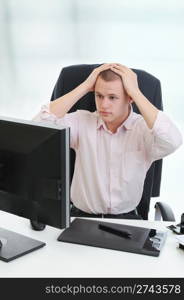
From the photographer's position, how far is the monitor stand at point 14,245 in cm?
131

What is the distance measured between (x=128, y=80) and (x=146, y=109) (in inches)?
5.9

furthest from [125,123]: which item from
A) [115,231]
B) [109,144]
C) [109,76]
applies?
[115,231]

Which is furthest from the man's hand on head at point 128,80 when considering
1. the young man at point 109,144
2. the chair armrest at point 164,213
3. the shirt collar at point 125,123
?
the chair armrest at point 164,213

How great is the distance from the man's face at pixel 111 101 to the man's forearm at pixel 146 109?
6 cm

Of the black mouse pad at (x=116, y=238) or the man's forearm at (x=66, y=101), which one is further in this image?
the man's forearm at (x=66, y=101)

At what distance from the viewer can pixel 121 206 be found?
181cm

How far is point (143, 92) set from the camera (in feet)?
6.04

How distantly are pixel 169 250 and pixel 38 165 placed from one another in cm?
53

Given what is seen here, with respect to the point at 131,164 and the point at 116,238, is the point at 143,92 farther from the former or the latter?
the point at 116,238

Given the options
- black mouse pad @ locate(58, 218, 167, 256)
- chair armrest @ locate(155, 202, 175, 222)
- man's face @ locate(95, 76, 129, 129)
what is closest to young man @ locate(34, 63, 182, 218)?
man's face @ locate(95, 76, 129, 129)

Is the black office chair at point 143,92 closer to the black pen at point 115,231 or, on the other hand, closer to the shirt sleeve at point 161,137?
the shirt sleeve at point 161,137

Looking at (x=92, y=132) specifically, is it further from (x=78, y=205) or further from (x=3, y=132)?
(x=3, y=132)

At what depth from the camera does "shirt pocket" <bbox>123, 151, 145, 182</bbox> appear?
1799 mm

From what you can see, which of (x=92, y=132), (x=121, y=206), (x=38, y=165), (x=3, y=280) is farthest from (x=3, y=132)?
(x=121, y=206)
